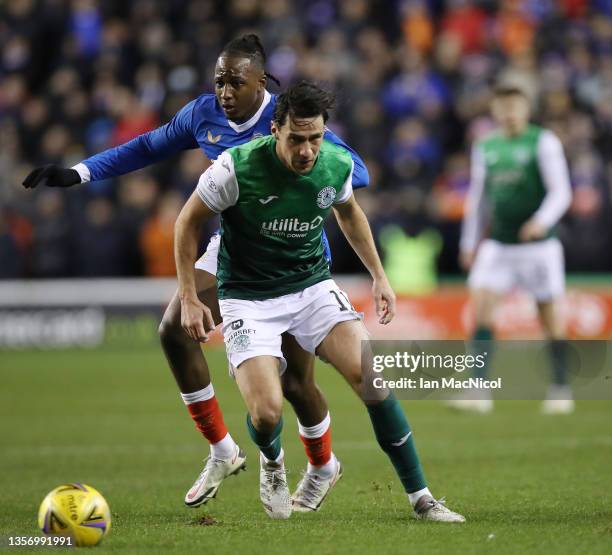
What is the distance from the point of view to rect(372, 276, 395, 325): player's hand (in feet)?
20.0

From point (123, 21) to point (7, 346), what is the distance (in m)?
6.59

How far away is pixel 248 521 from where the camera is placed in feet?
19.9

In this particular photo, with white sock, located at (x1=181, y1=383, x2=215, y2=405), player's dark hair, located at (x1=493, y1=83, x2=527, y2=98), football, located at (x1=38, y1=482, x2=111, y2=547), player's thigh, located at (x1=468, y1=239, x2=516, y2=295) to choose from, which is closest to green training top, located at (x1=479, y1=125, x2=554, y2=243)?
player's thigh, located at (x1=468, y1=239, x2=516, y2=295)

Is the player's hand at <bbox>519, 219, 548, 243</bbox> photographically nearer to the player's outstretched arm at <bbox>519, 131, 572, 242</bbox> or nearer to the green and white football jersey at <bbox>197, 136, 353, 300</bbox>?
the player's outstretched arm at <bbox>519, 131, 572, 242</bbox>

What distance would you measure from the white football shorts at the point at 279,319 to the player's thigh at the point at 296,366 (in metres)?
0.27

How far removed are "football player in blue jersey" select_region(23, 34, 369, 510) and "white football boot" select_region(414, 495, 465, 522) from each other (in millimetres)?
719

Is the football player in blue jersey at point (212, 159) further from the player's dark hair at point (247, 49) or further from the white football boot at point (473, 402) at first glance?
the white football boot at point (473, 402)

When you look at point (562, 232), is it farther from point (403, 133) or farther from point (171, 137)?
point (171, 137)

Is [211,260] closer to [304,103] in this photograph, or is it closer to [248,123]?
[248,123]

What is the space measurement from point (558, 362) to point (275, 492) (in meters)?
5.09

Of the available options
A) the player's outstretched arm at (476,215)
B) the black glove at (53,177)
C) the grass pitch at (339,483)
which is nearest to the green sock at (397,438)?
the grass pitch at (339,483)

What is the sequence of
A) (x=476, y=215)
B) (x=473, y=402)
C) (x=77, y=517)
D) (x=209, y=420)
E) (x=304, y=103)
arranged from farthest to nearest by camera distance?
(x=473, y=402)
(x=476, y=215)
(x=209, y=420)
(x=304, y=103)
(x=77, y=517)

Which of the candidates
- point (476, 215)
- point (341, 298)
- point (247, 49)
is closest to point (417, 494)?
point (341, 298)

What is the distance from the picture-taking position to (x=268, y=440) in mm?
6086
